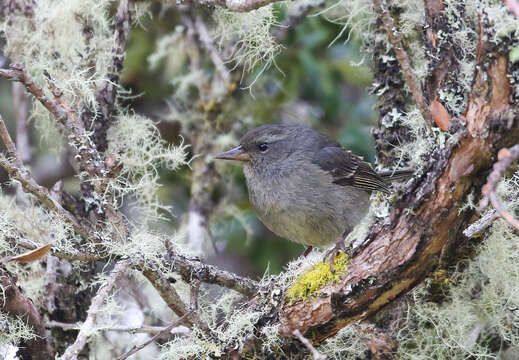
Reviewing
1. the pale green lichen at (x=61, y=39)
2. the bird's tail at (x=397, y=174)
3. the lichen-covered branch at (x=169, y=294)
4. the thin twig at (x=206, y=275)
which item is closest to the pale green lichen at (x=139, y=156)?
the pale green lichen at (x=61, y=39)

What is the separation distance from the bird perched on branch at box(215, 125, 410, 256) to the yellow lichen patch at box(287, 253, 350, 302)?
82cm

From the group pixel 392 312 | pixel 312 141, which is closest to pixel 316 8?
pixel 312 141

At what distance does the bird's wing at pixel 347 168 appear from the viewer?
4.39m

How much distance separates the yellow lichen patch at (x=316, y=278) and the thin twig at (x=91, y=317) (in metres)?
0.75

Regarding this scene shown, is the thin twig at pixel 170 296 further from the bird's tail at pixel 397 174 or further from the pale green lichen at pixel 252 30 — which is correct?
the bird's tail at pixel 397 174

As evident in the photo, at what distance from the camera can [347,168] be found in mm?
4590

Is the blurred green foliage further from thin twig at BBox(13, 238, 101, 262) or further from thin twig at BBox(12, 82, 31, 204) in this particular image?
thin twig at BBox(13, 238, 101, 262)

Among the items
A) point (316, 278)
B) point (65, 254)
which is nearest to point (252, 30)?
point (316, 278)

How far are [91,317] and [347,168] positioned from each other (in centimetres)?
227

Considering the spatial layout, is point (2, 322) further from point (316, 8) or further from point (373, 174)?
point (316, 8)

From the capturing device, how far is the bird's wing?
14.4 ft

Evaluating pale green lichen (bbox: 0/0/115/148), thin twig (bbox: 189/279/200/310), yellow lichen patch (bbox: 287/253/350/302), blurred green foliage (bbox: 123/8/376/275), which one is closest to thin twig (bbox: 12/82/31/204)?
pale green lichen (bbox: 0/0/115/148)

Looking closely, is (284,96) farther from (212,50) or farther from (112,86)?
(112,86)

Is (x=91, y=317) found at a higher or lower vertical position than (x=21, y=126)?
lower
